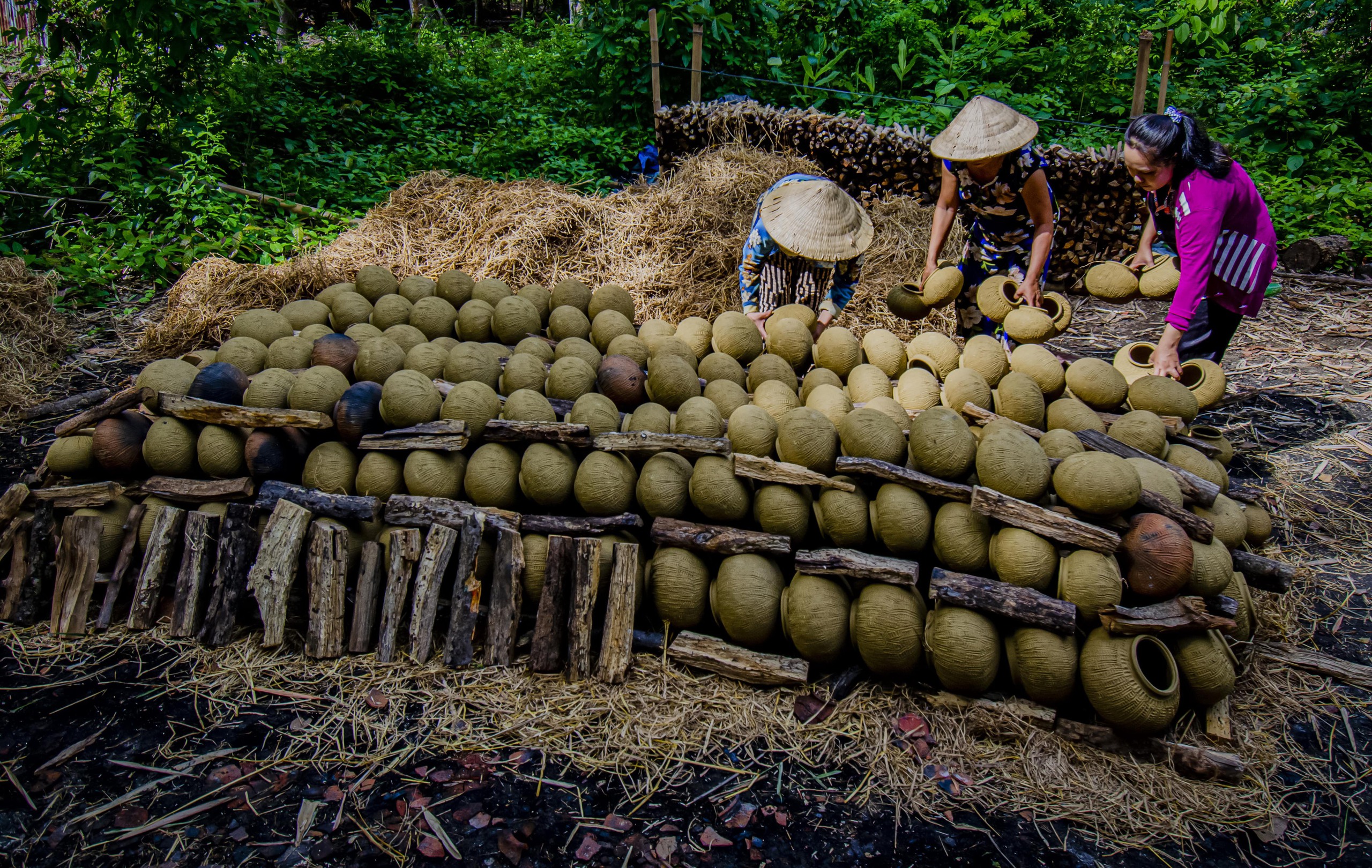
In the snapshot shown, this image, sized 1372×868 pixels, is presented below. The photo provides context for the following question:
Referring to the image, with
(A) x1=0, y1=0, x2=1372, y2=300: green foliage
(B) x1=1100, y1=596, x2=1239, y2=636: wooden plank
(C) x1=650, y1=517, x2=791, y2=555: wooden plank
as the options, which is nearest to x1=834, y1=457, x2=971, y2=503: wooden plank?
(C) x1=650, y1=517, x2=791, y2=555: wooden plank

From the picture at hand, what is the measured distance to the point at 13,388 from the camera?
17.0ft

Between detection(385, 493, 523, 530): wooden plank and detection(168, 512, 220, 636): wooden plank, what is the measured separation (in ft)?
2.72

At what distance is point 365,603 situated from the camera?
330 centimetres

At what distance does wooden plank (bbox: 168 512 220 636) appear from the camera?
3.36m

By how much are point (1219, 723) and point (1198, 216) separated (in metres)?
2.37

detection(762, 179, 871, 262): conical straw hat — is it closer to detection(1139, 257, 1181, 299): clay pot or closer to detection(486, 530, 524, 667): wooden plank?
detection(1139, 257, 1181, 299): clay pot

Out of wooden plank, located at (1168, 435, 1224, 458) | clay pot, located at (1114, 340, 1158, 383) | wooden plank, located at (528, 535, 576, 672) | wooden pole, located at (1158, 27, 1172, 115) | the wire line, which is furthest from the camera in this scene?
the wire line

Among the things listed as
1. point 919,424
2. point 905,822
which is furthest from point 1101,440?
point 905,822

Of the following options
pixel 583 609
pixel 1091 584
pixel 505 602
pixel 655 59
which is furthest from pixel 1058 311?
pixel 655 59

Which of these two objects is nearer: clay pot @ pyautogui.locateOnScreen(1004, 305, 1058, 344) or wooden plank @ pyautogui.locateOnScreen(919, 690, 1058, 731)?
wooden plank @ pyautogui.locateOnScreen(919, 690, 1058, 731)

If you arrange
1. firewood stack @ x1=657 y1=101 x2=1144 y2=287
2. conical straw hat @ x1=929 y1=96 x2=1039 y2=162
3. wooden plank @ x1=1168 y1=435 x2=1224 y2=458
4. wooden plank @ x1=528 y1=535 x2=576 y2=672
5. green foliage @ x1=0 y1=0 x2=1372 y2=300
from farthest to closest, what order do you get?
firewood stack @ x1=657 y1=101 x2=1144 y2=287 → green foliage @ x1=0 y1=0 x2=1372 y2=300 → conical straw hat @ x1=929 y1=96 x2=1039 y2=162 → wooden plank @ x1=1168 y1=435 x2=1224 y2=458 → wooden plank @ x1=528 y1=535 x2=576 y2=672

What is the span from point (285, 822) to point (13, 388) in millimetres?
4463

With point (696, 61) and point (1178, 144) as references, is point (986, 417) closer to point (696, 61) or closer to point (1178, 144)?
point (1178, 144)

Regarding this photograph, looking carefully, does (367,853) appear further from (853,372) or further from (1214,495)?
(1214,495)
